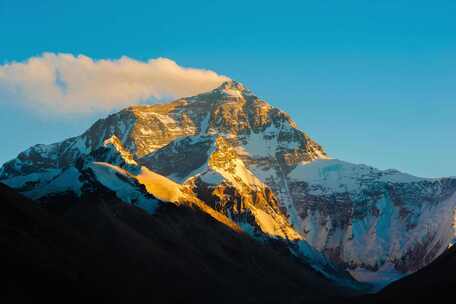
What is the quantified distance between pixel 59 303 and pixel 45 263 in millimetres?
19534

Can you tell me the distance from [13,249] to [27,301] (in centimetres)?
2567

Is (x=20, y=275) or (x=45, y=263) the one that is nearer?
(x=20, y=275)

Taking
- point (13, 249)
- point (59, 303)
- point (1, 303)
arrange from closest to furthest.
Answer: point (1, 303) < point (59, 303) < point (13, 249)

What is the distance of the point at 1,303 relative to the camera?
166 meters

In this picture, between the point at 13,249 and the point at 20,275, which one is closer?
the point at 20,275

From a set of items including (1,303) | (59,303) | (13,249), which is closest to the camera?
(1,303)

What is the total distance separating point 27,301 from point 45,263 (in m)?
26.5

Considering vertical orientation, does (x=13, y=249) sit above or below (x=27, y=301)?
above

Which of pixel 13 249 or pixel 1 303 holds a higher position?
pixel 13 249

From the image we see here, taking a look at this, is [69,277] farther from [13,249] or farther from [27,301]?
[27,301]

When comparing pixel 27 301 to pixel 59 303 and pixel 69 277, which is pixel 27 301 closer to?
pixel 59 303

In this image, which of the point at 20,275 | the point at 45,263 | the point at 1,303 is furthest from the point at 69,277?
the point at 1,303

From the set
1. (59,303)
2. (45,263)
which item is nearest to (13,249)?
(45,263)

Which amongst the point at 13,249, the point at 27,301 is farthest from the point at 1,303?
the point at 13,249
